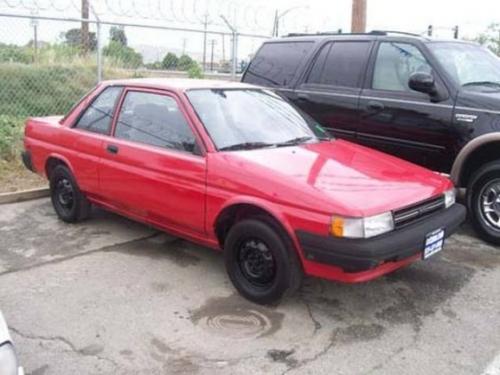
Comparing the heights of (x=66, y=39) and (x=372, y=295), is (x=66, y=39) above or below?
above

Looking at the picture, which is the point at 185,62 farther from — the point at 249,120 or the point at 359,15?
the point at 249,120

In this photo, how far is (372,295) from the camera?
14.3ft

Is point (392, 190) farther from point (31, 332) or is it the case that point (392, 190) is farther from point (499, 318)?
point (31, 332)

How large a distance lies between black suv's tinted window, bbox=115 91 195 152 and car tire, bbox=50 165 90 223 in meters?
0.89

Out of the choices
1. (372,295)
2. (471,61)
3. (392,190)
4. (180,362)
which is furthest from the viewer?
(471,61)

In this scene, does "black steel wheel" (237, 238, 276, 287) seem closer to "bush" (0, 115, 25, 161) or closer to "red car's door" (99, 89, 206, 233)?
"red car's door" (99, 89, 206, 233)

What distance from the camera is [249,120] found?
4730mm

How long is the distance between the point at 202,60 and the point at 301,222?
399 inches

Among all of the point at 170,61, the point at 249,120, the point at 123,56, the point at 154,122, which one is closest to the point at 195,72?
the point at 170,61

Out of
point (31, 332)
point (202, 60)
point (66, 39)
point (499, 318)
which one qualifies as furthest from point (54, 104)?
point (499, 318)

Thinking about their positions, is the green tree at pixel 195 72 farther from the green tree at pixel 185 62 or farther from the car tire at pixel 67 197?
the car tire at pixel 67 197

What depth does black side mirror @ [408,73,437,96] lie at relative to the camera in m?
5.52

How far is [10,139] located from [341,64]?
14.8 ft

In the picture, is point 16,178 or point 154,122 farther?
point 16,178
